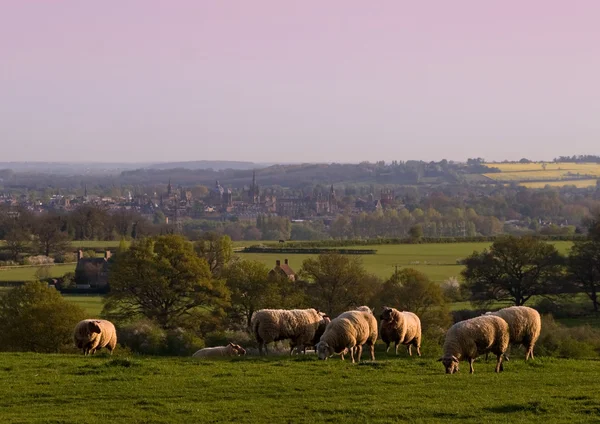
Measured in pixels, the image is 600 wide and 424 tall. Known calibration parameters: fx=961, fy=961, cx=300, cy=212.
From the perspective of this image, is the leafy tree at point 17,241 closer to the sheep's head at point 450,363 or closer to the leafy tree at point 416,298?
the leafy tree at point 416,298

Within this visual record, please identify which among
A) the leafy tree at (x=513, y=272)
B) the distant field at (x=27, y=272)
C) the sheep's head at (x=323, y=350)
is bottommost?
the distant field at (x=27, y=272)

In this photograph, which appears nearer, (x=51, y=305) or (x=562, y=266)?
(x=51, y=305)

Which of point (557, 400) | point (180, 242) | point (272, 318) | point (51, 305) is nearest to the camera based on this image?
point (557, 400)

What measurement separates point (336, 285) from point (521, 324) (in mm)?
33465

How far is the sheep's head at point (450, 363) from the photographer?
874 inches

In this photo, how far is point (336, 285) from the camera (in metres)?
57.8

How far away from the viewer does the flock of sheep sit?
2283 cm

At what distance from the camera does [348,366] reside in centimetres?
2322

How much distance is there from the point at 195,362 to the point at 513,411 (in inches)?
Answer: 351

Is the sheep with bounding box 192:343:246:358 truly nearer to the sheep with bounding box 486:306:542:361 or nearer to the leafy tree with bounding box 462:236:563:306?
the sheep with bounding box 486:306:542:361

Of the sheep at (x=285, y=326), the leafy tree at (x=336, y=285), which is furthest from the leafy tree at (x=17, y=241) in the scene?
the sheep at (x=285, y=326)

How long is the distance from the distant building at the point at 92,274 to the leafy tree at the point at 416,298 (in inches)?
1210

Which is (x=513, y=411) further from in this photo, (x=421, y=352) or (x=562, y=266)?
(x=562, y=266)

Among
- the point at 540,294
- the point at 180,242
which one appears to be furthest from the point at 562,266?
the point at 180,242
